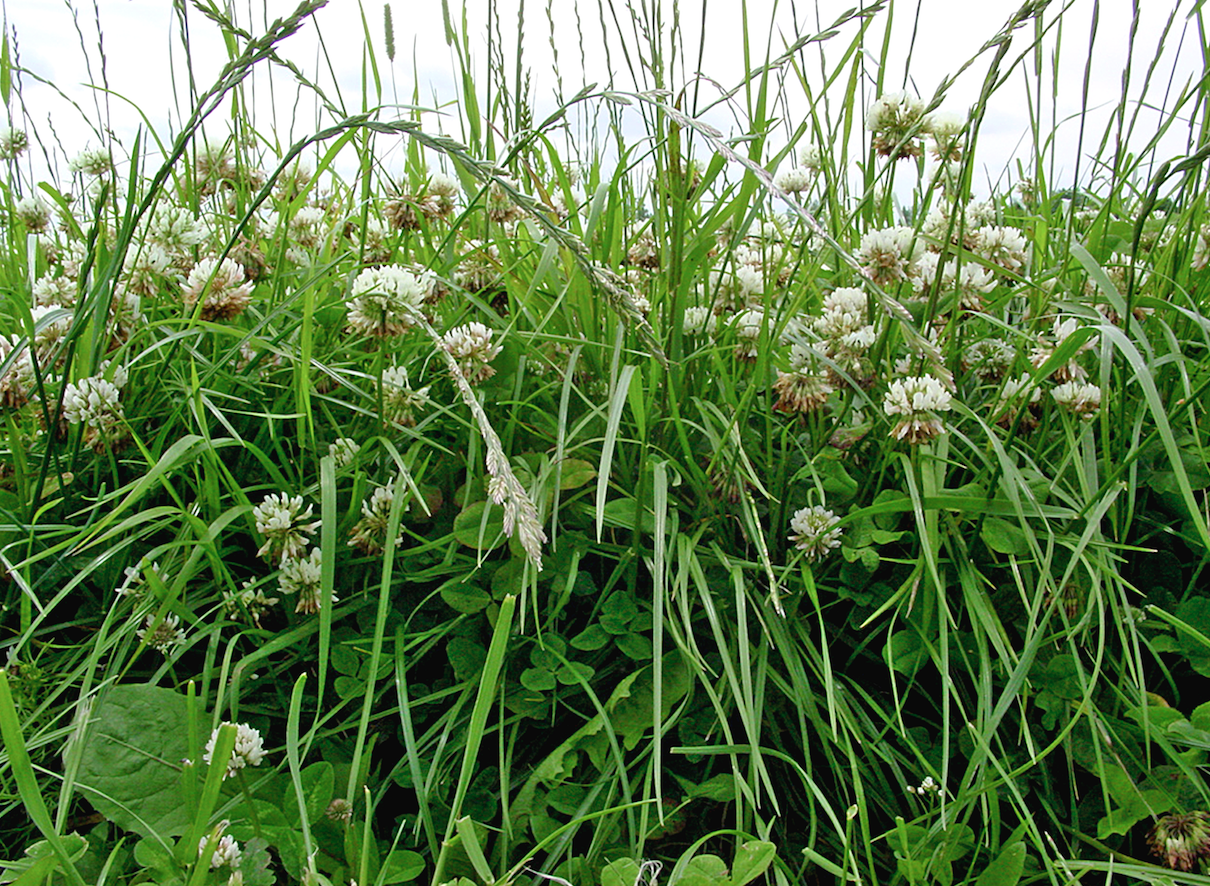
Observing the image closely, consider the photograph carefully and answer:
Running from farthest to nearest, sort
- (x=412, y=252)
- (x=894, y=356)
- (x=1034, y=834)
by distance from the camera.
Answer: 1. (x=412, y=252)
2. (x=894, y=356)
3. (x=1034, y=834)

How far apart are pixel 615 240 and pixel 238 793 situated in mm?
1062

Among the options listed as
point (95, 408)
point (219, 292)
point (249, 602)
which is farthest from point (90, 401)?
point (249, 602)

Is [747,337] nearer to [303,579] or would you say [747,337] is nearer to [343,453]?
[343,453]

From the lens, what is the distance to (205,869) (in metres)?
0.85

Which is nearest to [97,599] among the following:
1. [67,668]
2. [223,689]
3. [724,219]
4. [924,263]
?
[67,668]

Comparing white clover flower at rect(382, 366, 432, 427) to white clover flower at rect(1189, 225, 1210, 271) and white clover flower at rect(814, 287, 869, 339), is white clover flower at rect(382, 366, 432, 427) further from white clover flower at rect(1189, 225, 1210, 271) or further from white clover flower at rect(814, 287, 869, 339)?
white clover flower at rect(1189, 225, 1210, 271)

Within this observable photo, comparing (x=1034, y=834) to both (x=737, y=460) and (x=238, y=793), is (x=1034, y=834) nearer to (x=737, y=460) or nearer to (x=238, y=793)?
(x=737, y=460)

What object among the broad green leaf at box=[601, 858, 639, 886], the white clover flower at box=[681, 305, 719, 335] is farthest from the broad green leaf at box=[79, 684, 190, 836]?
the white clover flower at box=[681, 305, 719, 335]

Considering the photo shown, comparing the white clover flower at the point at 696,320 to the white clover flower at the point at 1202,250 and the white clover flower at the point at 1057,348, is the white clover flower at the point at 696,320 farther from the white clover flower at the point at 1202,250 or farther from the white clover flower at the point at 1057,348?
the white clover flower at the point at 1202,250

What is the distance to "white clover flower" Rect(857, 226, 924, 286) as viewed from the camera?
139 cm

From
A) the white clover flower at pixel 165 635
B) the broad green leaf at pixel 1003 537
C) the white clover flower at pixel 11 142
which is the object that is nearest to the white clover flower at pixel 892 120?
the broad green leaf at pixel 1003 537

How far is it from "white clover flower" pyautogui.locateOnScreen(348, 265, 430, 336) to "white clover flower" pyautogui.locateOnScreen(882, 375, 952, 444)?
652 mm

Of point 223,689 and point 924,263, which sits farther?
point 924,263

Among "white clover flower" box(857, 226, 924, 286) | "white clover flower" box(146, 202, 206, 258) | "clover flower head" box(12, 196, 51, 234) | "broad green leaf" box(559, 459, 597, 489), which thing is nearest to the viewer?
"broad green leaf" box(559, 459, 597, 489)
